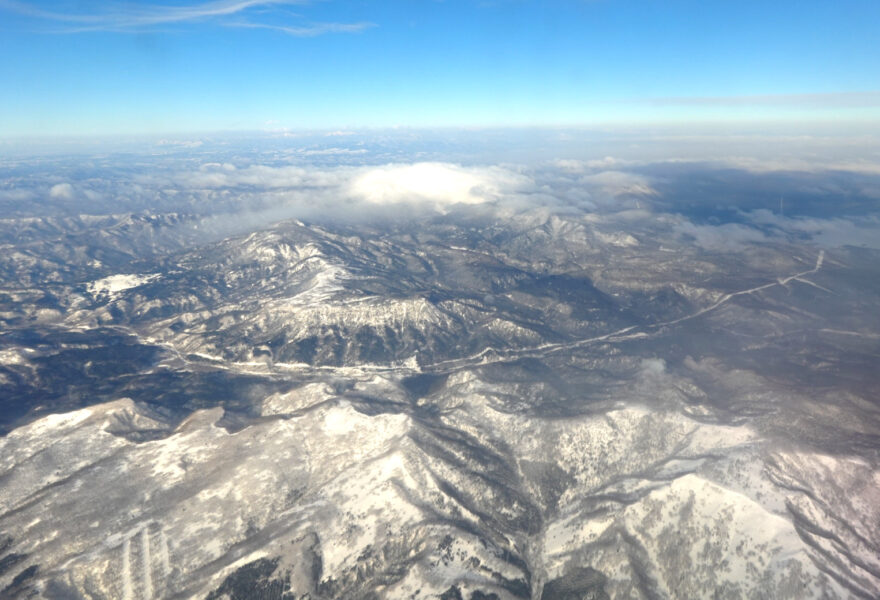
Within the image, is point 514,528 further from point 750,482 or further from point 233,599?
point 233,599

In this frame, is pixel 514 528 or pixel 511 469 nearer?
pixel 514 528

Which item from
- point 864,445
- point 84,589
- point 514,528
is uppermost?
point 864,445

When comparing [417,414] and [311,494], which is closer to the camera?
[311,494]

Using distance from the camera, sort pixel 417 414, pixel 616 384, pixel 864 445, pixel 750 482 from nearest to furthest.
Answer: pixel 750 482, pixel 864 445, pixel 417 414, pixel 616 384

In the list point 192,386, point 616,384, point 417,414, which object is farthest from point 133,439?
point 616,384

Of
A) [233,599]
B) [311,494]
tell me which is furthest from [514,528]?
[233,599]

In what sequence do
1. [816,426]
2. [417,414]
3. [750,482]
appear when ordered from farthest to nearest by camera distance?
[417,414] → [816,426] → [750,482]

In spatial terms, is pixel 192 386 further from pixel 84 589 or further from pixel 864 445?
pixel 864 445

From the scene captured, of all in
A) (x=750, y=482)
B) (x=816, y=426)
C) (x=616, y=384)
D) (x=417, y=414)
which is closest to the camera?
(x=750, y=482)

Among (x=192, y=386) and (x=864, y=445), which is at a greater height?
(x=864, y=445)
